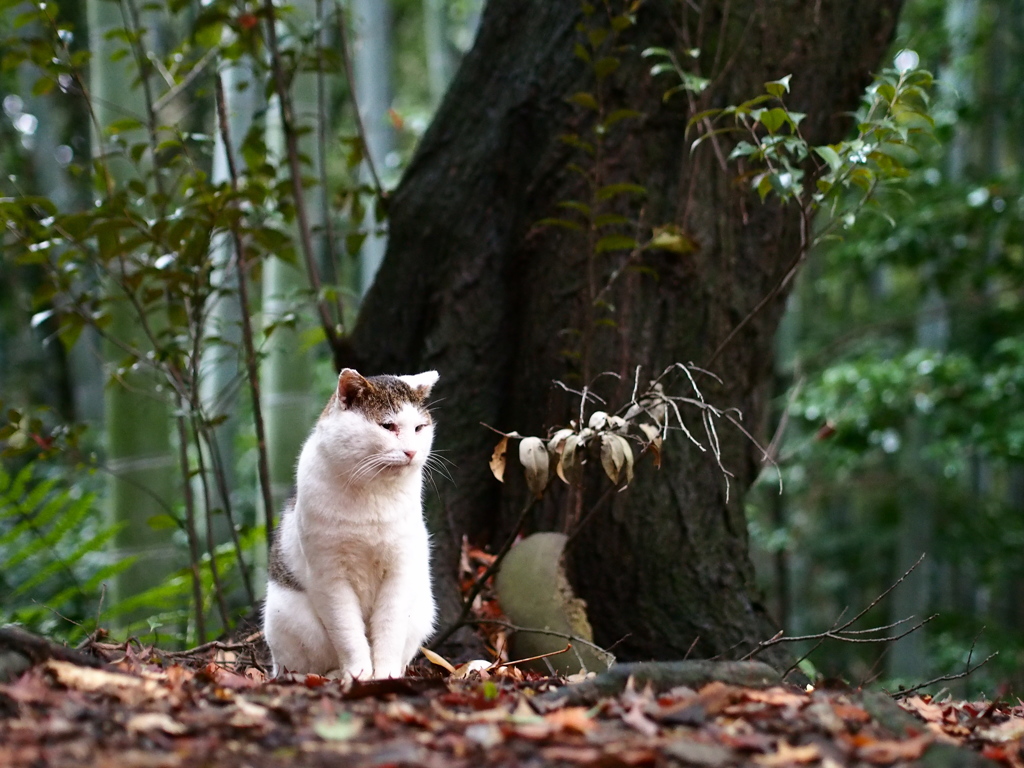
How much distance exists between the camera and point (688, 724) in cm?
184

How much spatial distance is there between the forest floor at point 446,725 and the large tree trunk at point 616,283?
1.06 m

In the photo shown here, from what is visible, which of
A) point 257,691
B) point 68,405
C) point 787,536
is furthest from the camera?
point 68,405

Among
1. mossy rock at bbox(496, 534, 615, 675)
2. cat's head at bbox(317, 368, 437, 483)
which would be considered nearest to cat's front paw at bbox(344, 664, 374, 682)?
cat's head at bbox(317, 368, 437, 483)

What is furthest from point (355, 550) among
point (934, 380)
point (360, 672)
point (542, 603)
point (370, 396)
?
point (934, 380)

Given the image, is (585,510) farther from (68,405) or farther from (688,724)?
(68,405)

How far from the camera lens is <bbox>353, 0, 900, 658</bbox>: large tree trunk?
324 centimetres

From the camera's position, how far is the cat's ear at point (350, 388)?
8.64ft

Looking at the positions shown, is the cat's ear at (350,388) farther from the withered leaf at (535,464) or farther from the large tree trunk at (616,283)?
the large tree trunk at (616,283)

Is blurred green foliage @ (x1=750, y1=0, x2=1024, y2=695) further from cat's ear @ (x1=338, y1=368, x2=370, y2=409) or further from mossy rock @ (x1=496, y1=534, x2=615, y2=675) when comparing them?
cat's ear @ (x1=338, y1=368, x2=370, y2=409)

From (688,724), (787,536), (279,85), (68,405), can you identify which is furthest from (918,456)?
(68,405)

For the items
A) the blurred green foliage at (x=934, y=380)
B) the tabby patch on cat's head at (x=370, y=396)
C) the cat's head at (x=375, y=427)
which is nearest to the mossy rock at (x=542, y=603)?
the cat's head at (x=375, y=427)

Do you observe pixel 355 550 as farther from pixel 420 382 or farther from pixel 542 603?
pixel 542 603

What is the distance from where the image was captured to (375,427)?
261cm

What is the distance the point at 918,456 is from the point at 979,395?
2333 millimetres
